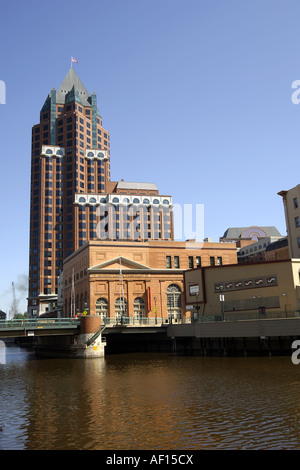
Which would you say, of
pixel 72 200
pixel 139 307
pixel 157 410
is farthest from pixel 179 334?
pixel 72 200

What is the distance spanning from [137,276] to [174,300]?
33.7ft

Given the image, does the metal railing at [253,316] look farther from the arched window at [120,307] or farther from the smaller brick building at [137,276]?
the arched window at [120,307]

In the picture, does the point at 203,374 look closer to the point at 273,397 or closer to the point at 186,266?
the point at 273,397

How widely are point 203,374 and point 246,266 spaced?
29360 millimetres

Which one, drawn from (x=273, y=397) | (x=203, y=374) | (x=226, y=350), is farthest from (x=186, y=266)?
(x=273, y=397)

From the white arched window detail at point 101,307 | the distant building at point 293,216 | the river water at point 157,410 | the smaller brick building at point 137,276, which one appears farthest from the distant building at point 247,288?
the white arched window detail at point 101,307

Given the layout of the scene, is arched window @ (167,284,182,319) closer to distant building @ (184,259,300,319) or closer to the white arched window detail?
the white arched window detail

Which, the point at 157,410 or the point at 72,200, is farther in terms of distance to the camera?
the point at 72,200

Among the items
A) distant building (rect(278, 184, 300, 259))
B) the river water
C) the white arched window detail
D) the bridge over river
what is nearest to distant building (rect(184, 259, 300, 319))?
the bridge over river

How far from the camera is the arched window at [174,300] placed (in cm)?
9756

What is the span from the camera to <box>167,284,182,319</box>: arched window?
97.6 meters

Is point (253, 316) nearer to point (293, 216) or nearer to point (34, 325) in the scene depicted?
point (34, 325)

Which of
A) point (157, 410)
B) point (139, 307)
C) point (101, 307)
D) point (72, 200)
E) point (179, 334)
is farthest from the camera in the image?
point (72, 200)

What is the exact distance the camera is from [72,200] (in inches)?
6993
